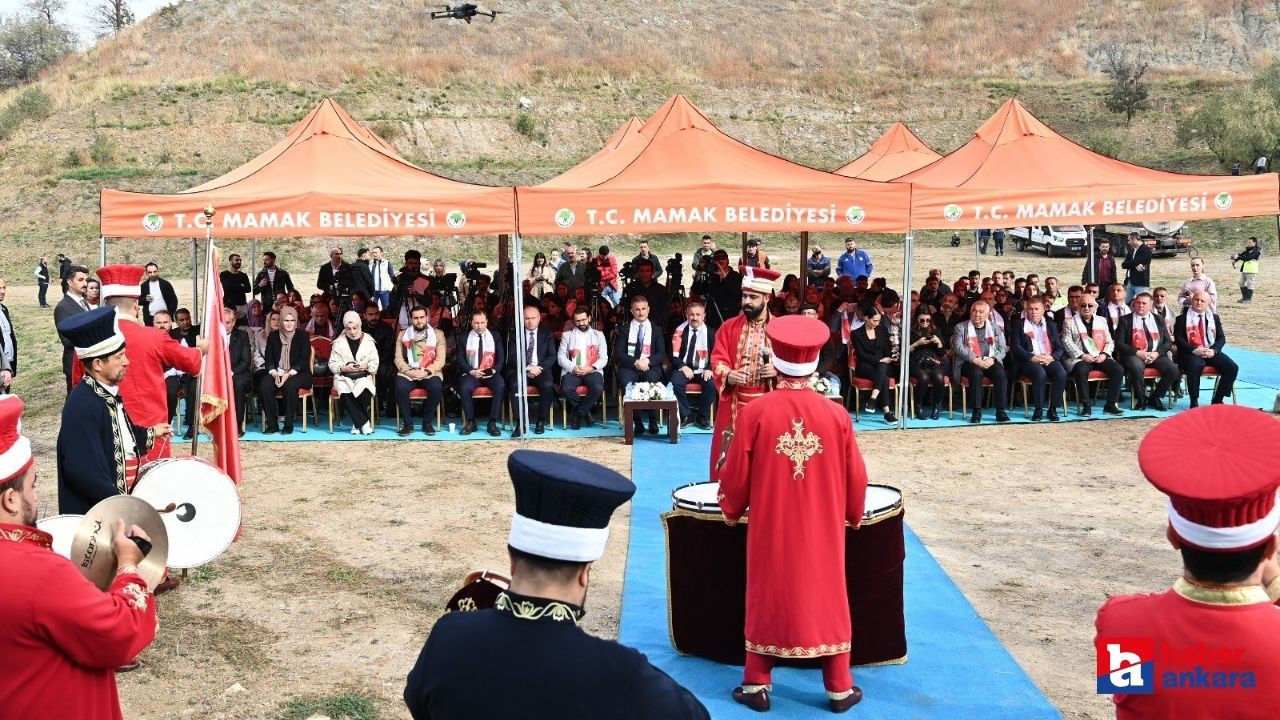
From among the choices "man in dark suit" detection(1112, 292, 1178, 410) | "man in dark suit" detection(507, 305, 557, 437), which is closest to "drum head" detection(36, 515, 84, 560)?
"man in dark suit" detection(507, 305, 557, 437)

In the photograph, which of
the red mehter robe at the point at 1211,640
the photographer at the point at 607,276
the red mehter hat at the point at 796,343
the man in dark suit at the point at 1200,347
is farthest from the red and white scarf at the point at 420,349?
the red mehter robe at the point at 1211,640

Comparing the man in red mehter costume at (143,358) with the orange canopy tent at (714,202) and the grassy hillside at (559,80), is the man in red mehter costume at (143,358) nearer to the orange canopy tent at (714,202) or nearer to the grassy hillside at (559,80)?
the orange canopy tent at (714,202)

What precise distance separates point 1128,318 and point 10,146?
4473 centimetres

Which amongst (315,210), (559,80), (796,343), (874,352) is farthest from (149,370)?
(559,80)

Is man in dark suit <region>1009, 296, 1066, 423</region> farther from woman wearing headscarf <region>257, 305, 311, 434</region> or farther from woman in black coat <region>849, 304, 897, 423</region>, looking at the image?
woman wearing headscarf <region>257, 305, 311, 434</region>

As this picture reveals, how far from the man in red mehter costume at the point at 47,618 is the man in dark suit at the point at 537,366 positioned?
30.5ft

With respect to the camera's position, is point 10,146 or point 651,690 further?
point 10,146

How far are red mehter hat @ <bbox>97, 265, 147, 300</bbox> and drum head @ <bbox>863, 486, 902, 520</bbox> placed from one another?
15.7 ft

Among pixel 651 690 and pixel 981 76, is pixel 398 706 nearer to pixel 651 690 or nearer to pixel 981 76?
pixel 651 690

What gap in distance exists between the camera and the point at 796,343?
17.6ft

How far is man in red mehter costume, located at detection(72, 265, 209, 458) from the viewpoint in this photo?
7152 millimetres

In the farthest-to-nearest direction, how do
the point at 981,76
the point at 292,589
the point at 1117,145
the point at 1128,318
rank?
the point at 981,76 → the point at 1117,145 → the point at 1128,318 → the point at 292,589

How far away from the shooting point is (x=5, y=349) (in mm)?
11883

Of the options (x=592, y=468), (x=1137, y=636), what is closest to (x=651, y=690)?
(x=592, y=468)
